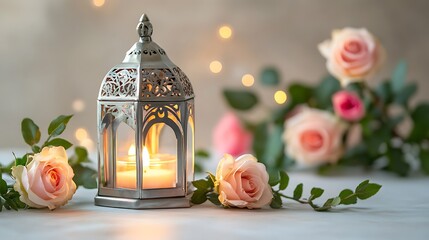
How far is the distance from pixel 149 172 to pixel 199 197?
95 mm

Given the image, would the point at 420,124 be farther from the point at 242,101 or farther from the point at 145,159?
the point at 145,159

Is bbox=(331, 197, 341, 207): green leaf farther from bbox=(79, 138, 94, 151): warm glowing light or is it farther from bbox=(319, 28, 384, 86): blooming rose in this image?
bbox=(79, 138, 94, 151): warm glowing light

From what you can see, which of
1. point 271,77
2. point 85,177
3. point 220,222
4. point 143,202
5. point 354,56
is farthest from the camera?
point 271,77

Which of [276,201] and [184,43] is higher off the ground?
[184,43]

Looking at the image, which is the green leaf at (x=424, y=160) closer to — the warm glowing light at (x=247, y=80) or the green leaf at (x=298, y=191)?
the green leaf at (x=298, y=191)

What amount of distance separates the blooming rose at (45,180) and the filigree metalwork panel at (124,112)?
0.11 m

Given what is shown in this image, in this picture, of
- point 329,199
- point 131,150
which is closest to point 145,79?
point 131,150

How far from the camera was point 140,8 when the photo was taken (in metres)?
2.42

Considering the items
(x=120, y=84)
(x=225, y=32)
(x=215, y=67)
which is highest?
(x=225, y=32)

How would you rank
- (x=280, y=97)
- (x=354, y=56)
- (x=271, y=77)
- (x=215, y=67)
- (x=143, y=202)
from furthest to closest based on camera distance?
1. (x=215, y=67)
2. (x=280, y=97)
3. (x=271, y=77)
4. (x=354, y=56)
5. (x=143, y=202)

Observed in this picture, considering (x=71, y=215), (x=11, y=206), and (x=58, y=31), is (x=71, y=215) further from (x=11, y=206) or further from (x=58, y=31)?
(x=58, y=31)

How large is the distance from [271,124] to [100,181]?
722 millimetres

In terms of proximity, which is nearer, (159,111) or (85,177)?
(159,111)

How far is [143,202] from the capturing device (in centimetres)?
117
